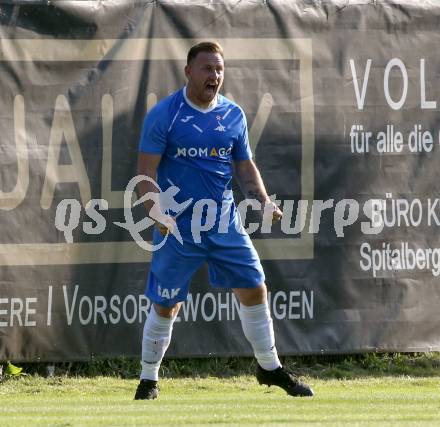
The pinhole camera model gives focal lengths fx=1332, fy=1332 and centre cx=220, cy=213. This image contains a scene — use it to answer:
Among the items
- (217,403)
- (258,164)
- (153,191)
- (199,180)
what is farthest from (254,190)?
(258,164)

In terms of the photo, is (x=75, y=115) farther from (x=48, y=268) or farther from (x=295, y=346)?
(x=295, y=346)

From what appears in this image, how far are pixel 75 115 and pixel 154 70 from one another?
67cm

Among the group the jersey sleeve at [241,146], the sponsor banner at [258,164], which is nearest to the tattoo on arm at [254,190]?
the jersey sleeve at [241,146]

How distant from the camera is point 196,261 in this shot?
7.73 metres

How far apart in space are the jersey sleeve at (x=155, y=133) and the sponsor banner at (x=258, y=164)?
80.1 inches

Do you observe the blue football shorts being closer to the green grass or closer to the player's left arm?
the player's left arm

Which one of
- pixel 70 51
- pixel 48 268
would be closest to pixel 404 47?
pixel 70 51

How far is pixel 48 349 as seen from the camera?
9562mm

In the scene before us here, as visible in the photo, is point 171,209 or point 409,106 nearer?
point 171,209

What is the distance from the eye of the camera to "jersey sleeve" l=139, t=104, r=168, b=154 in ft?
24.9

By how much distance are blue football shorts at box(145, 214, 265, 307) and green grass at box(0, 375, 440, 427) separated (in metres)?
0.66

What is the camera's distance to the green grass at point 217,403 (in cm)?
673

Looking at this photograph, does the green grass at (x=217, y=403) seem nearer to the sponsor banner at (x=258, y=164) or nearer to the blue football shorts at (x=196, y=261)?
the sponsor banner at (x=258, y=164)

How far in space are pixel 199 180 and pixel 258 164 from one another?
215 centimetres
